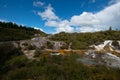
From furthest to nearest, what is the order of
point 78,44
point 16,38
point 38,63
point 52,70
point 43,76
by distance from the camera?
1. point 16,38
2. point 78,44
3. point 38,63
4. point 52,70
5. point 43,76

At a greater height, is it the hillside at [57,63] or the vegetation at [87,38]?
the vegetation at [87,38]

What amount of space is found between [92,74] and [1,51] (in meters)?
30.2

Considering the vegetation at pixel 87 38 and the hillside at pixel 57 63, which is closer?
the hillside at pixel 57 63

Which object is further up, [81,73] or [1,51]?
[1,51]

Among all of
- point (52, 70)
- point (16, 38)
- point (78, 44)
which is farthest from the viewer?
point (16, 38)

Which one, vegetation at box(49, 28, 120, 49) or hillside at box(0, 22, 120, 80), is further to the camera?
vegetation at box(49, 28, 120, 49)

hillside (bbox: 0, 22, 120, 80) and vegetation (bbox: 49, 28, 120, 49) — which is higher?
vegetation (bbox: 49, 28, 120, 49)

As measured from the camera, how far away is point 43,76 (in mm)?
33812

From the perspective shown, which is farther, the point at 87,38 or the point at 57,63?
the point at 87,38

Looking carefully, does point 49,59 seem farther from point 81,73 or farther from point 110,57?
point 110,57

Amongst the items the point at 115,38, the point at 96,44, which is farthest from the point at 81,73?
the point at 115,38

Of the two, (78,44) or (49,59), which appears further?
(78,44)

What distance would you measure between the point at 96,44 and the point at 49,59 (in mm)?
53362

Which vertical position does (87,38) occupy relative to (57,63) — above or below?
above
